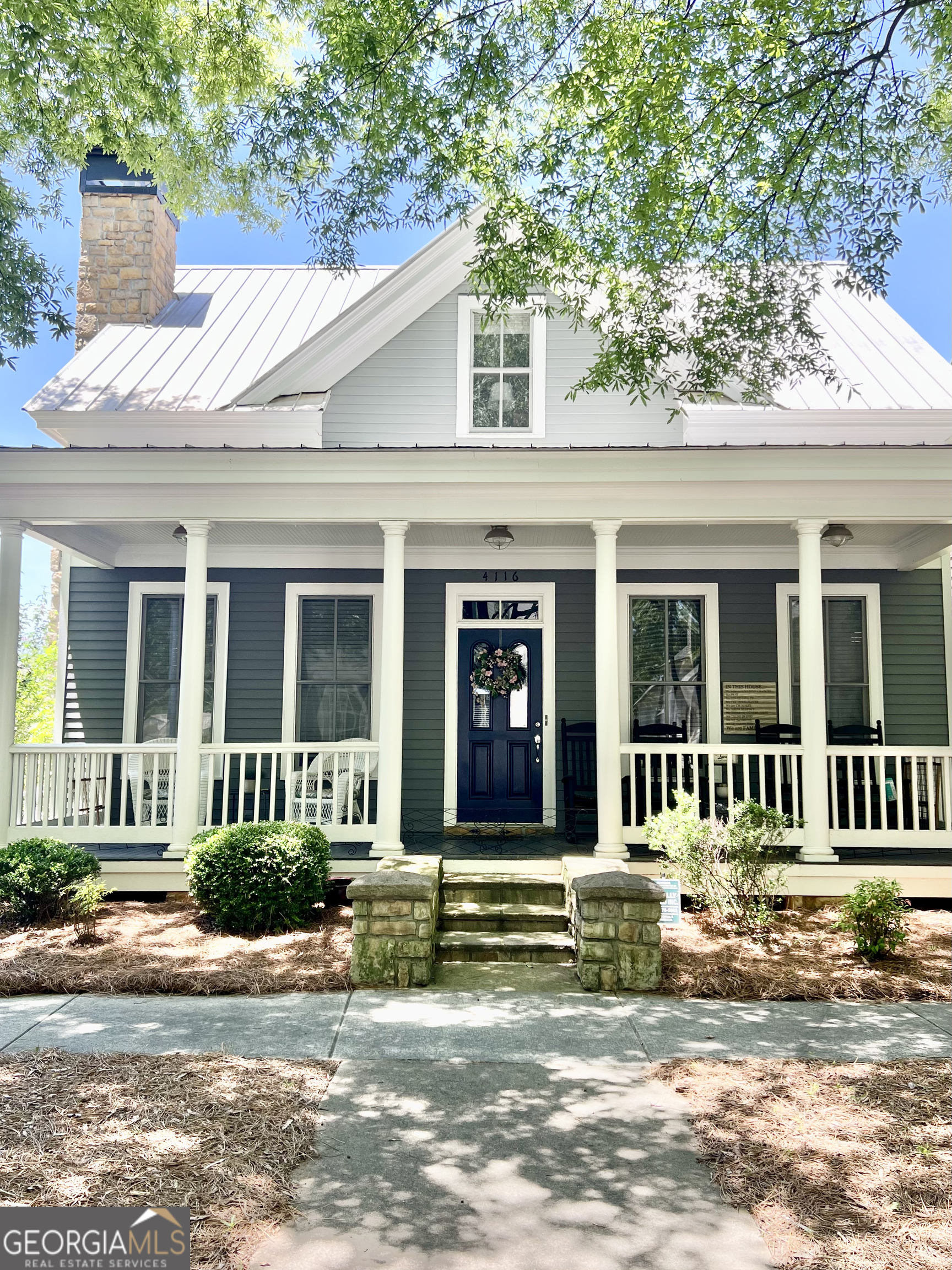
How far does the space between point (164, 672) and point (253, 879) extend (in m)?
4.33

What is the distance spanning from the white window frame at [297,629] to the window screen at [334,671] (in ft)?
0.19

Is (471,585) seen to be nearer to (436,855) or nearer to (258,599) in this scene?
(258,599)

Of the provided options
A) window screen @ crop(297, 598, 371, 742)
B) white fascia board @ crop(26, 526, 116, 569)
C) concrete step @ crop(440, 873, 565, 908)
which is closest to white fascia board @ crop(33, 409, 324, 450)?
white fascia board @ crop(26, 526, 116, 569)

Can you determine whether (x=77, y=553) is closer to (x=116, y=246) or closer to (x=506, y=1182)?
(x=116, y=246)

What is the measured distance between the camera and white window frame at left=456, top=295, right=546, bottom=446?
9.51m

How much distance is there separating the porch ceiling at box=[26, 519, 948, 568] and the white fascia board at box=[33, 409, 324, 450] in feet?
3.19

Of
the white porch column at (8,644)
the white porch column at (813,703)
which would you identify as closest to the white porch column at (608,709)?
the white porch column at (813,703)

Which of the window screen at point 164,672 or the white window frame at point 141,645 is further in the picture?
the window screen at point 164,672

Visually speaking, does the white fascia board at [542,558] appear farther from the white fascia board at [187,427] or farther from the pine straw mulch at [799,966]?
the pine straw mulch at [799,966]

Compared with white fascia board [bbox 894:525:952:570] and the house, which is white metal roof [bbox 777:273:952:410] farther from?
white fascia board [bbox 894:525:952:570]

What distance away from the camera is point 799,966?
6.05 meters

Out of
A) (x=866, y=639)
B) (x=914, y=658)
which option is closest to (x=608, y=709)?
(x=866, y=639)

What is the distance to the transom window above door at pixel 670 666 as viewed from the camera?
10.1 meters

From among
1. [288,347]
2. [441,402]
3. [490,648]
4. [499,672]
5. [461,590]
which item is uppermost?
[288,347]
